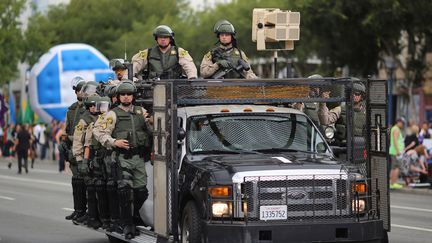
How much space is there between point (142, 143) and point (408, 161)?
55.1 ft

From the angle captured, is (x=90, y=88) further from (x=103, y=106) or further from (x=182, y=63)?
(x=182, y=63)

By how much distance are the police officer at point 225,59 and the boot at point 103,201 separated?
1949 millimetres

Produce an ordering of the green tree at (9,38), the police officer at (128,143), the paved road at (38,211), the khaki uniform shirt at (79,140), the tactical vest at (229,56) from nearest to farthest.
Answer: the police officer at (128,143) → the tactical vest at (229,56) → the khaki uniform shirt at (79,140) → the paved road at (38,211) → the green tree at (9,38)

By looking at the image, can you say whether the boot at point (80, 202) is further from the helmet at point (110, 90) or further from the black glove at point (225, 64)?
the black glove at point (225, 64)

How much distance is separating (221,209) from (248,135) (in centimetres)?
154

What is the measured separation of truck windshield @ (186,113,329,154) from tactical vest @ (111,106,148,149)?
0.81 m

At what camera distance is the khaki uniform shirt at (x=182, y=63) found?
15.4 metres

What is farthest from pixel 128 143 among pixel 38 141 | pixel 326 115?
pixel 38 141

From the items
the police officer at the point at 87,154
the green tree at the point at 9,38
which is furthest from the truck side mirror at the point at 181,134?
the green tree at the point at 9,38

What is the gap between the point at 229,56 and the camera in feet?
49.6

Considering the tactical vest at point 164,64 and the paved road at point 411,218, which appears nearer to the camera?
the tactical vest at point 164,64

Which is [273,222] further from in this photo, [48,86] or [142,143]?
[48,86]

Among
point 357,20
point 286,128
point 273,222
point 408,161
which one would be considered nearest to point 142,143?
point 286,128

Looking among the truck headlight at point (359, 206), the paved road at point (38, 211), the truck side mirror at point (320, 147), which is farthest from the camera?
the paved road at point (38, 211)
